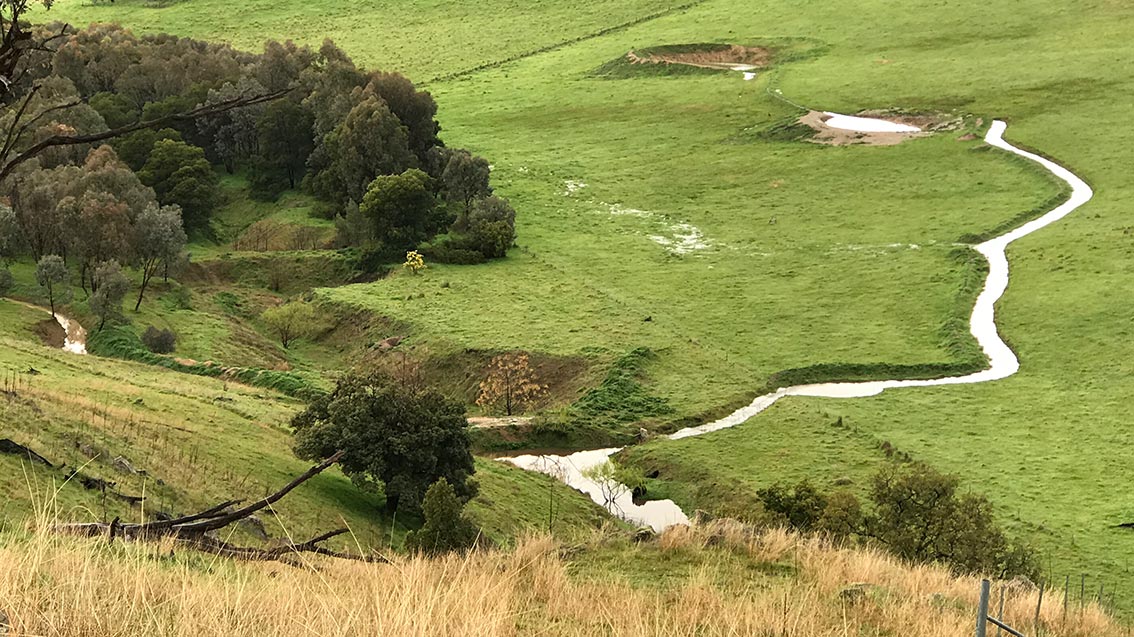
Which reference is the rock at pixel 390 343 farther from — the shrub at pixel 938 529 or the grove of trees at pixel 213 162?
the shrub at pixel 938 529

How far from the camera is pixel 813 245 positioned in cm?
5766

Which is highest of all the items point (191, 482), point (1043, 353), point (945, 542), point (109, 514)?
point (109, 514)

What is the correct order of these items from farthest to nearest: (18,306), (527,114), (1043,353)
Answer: (527,114)
(18,306)
(1043,353)

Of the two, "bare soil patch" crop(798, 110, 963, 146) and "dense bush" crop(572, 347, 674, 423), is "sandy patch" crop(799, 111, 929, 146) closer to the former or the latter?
"bare soil patch" crop(798, 110, 963, 146)

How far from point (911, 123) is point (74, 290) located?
58505mm

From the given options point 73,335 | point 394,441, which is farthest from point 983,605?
Answer: point 73,335

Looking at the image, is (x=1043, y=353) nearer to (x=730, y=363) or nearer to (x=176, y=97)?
(x=730, y=363)

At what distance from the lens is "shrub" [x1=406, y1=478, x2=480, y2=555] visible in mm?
19062

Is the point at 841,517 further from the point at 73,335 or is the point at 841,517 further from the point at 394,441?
the point at 73,335

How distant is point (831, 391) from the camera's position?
41.5 metres

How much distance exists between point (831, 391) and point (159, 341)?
92.9 feet

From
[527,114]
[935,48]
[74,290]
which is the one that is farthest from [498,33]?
[74,290]

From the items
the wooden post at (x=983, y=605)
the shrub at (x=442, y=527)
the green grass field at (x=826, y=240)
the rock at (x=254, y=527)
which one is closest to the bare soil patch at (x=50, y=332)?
the green grass field at (x=826, y=240)

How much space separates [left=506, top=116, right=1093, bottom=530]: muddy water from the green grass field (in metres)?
0.79
